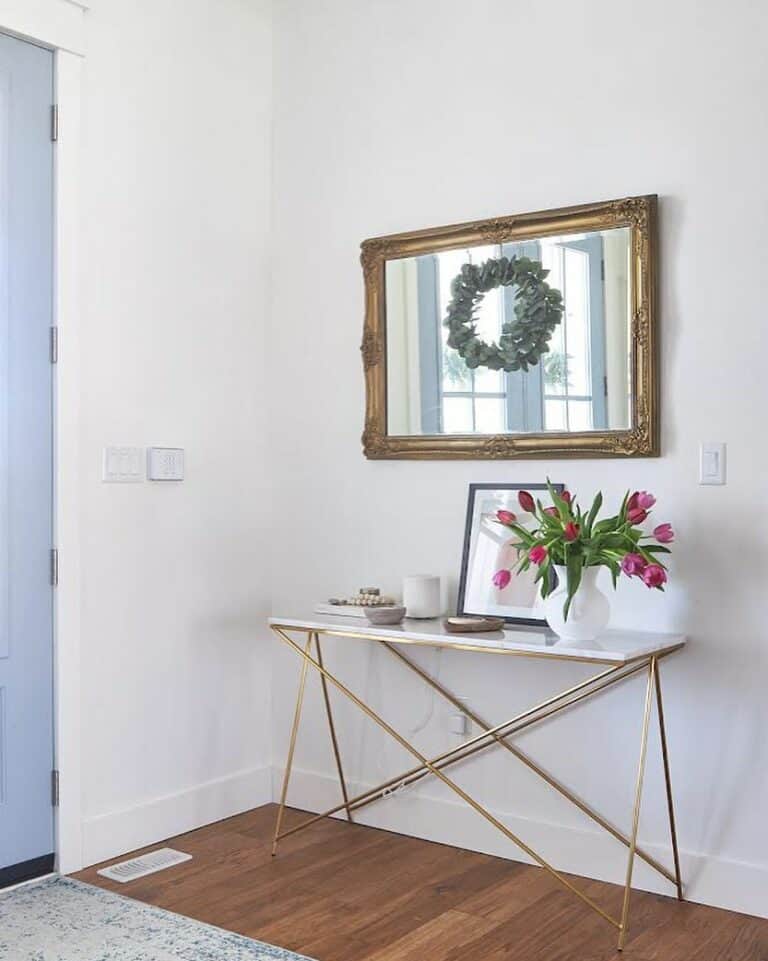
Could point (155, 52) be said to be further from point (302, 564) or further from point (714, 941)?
point (714, 941)

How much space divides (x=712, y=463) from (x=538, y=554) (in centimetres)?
56

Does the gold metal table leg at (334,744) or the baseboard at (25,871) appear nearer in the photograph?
the baseboard at (25,871)

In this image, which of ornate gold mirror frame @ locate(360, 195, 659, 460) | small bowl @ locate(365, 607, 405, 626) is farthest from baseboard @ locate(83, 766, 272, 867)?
ornate gold mirror frame @ locate(360, 195, 659, 460)

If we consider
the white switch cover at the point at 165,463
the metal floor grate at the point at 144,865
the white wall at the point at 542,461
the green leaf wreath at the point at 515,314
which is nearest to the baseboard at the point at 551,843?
the white wall at the point at 542,461

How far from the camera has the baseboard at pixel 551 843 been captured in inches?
117

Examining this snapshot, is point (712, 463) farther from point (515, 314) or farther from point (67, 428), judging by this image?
point (67, 428)

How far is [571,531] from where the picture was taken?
2877mm

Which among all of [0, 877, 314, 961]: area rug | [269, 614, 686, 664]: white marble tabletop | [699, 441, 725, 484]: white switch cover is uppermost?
[699, 441, 725, 484]: white switch cover

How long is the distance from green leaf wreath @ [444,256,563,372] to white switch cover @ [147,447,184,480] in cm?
96

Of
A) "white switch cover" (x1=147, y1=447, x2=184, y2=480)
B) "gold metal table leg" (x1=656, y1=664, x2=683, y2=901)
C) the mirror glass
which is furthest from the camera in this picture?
"white switch cover" (x1=147, y1=447, x2=184, y2=480)

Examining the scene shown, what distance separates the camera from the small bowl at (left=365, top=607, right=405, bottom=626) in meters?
3.28

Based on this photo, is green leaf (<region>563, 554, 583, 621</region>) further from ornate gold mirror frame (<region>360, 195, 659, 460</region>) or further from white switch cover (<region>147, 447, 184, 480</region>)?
white switch cover (<region>147, 447, 184, 480</region>)

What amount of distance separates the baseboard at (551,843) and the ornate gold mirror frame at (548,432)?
1.10 metres

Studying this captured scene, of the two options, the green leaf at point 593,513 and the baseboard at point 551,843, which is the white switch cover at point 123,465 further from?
the green leaf at point 593,513
